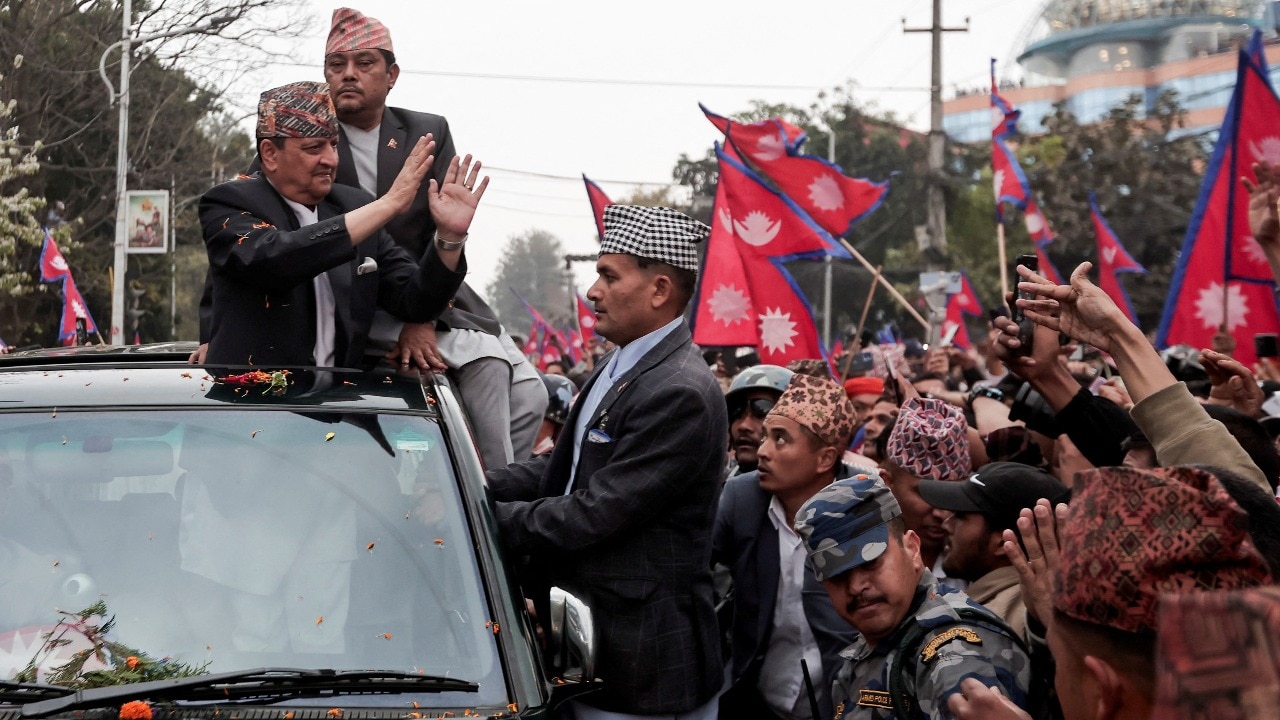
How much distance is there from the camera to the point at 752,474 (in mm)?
5090

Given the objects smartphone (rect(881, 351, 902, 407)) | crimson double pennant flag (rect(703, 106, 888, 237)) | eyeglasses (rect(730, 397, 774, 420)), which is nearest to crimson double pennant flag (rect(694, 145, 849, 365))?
crimson double pennant flag (rect(703, 106, 888, 237))

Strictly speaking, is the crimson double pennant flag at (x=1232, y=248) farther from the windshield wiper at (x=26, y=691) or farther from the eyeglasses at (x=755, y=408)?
the windshield wiper at (x=26, y=691)

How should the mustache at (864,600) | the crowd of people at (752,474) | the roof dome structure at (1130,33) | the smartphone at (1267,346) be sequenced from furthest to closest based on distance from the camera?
the roof dome structure at (1130,33), the smartphone at (1267,346), the mustache at (864,600), the crowd of people at (752,474)

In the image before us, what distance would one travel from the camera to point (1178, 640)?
133 centimetres

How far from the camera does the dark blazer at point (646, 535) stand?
354 centimetres

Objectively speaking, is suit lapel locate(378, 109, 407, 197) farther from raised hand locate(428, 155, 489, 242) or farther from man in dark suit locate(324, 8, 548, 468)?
raised hand locate(428, 155, 489, 242)

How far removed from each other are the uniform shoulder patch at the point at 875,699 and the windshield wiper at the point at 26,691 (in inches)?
64.3

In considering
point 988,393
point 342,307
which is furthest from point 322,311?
point 988,393

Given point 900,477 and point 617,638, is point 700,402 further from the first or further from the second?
point 900,477

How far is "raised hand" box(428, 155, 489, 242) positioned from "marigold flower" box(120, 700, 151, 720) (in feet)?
5.97

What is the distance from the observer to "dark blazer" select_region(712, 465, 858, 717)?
445 centimetres

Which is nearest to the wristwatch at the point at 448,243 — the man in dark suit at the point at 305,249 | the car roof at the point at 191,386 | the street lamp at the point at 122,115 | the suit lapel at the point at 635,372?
the man in dark suit at the point at 305,249

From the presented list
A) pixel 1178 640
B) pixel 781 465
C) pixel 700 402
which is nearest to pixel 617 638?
pixel 700 402

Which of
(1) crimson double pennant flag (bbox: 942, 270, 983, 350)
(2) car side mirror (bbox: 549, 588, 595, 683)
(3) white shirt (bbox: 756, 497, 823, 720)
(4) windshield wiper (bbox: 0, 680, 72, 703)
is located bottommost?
(1) crimson double pennant flag (bbox: 942, 270, 983, 350)
